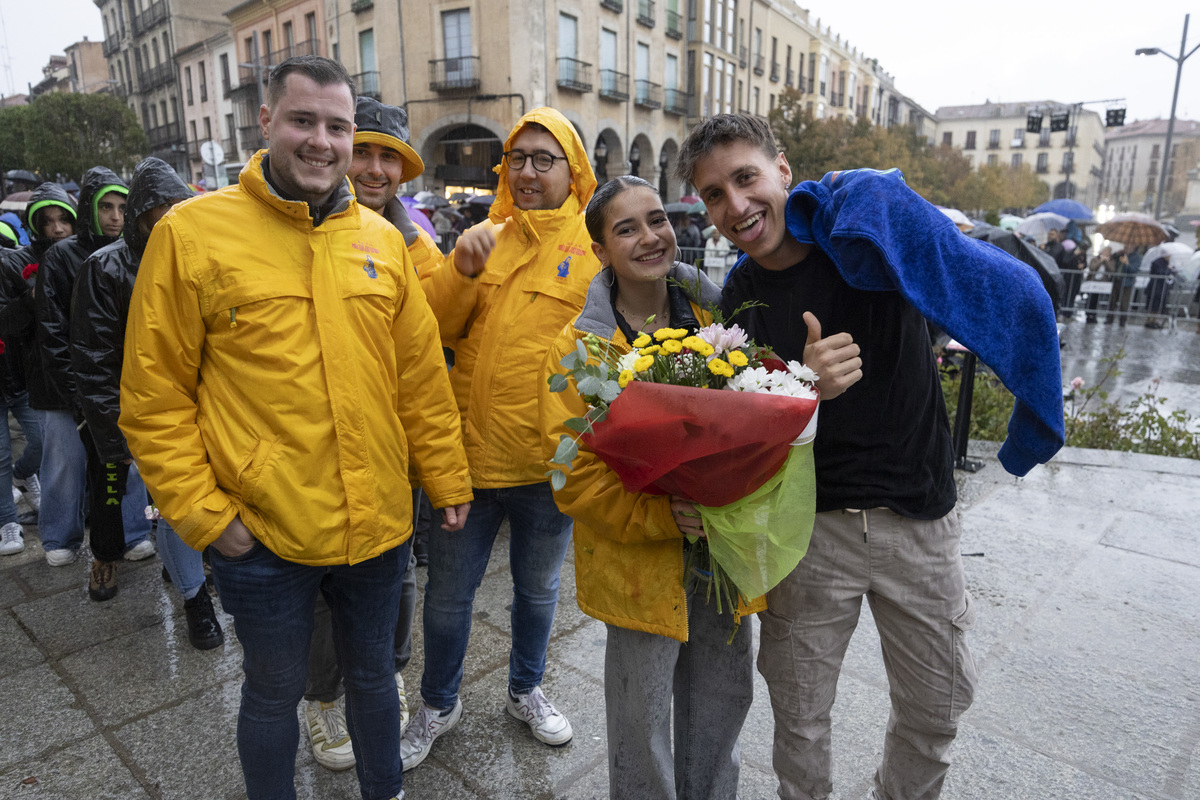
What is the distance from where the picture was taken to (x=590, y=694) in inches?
114

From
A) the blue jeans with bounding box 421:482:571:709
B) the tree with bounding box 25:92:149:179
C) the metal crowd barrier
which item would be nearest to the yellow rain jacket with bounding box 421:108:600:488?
the blue jeans with bounding box 421:482:571:709

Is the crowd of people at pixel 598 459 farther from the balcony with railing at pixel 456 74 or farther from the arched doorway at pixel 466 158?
the arched doorway at pixel 466 158

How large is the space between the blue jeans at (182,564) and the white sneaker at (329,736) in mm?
996

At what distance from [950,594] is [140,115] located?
55.3 m

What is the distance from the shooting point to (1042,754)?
8.14 ft

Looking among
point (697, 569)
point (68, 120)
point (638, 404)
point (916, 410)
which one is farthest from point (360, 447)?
point (68, 120)

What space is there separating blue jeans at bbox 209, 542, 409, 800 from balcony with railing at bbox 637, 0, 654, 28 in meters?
31.0

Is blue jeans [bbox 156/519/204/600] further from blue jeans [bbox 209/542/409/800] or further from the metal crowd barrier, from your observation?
the metal crowd barrier

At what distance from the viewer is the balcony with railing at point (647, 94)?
29225mm

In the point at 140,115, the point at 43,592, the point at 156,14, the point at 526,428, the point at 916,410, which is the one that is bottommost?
the point at 43,592

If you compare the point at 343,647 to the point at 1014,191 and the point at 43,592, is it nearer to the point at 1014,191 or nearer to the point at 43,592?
the point at 43,592

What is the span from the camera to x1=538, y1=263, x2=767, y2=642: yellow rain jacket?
5.90 ft

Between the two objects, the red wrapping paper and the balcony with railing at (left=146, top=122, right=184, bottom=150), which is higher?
the balcony with railing at (left=146, top=122, right=184, bottom=150)

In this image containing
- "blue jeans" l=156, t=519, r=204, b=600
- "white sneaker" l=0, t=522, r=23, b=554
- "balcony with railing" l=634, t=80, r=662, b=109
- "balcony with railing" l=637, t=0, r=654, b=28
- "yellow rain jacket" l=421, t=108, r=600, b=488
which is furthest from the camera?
"balcony with railing" l=634, t=80, r=662, b=109
